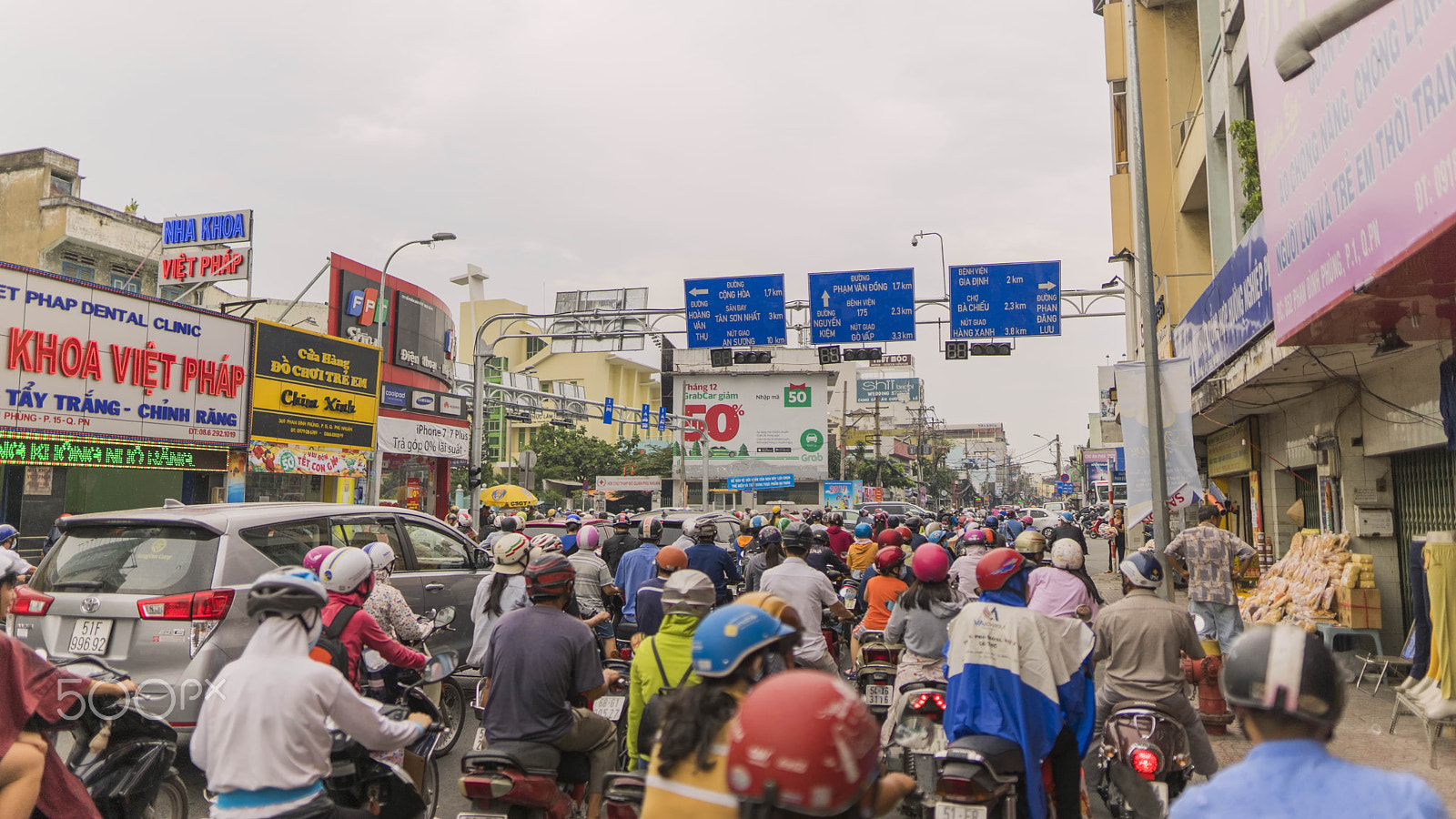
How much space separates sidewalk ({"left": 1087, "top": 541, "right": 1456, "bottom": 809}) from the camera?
7164 millimetres

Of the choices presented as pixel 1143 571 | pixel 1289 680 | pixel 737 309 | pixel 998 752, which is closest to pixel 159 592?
pixel 998 752

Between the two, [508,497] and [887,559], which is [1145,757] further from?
[508,497]

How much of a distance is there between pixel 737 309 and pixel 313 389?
33.7 feet

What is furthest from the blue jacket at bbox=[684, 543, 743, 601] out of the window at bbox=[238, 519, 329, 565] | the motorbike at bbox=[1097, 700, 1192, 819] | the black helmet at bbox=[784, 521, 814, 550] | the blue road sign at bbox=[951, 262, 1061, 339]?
the blue road sign at bbox=[951, 262, 1061, 339]

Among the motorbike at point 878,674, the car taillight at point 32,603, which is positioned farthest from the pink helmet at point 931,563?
the car taillight at point 32,603

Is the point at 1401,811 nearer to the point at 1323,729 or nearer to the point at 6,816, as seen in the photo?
the point at 1323,729

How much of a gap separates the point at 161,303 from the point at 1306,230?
66.5 feet

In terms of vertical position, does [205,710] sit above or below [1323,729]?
below

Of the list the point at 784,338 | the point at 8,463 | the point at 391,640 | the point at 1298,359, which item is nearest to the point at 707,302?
the point at 784,338

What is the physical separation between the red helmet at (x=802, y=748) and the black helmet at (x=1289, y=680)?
0.83 metres

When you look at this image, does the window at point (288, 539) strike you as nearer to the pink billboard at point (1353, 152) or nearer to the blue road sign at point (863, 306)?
the pink billboard at point (1353, 152)

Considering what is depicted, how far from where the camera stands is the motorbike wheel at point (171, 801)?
531 centimetres

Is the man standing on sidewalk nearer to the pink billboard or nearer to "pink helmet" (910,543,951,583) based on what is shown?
the pink billboard

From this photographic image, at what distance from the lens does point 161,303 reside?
814 inches
